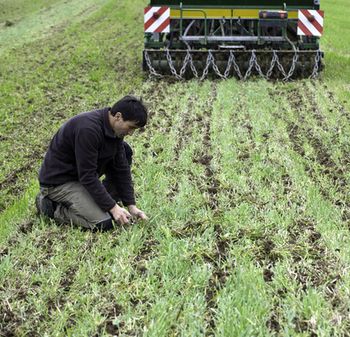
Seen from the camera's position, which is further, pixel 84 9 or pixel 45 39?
pixel 84 9

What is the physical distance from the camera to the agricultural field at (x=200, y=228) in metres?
3.17

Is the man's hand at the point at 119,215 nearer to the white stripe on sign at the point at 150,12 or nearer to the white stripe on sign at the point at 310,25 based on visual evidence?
the white stripe on sign at the point at 150,12

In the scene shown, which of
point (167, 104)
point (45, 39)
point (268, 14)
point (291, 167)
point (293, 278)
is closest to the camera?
point (293, 278)

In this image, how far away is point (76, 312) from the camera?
3.24 m

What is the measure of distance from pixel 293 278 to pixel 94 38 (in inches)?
625

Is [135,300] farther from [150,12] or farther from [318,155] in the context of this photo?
[150,12]

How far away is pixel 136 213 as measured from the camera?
15.1 feet

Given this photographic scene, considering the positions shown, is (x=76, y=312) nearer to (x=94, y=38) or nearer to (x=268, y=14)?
(x=268, y=14)

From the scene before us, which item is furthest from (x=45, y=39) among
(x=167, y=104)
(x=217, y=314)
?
(x=217, y=314)

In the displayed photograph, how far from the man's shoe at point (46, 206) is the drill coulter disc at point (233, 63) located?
719cm

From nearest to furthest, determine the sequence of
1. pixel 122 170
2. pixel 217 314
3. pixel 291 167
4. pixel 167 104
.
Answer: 1. pixel 217 314
2. pixel 122 170
3. pixel 291 167
4. pixel 167 104

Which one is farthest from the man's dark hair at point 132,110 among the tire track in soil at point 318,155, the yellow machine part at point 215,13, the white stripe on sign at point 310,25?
the white stripe on sign at point 310,25

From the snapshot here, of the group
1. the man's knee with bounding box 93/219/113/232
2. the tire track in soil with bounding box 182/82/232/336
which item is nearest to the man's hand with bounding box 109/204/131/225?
the man's knee with bounding box 93/219/113/232

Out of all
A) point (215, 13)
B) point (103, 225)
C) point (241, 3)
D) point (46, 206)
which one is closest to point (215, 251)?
point (103, 225)
